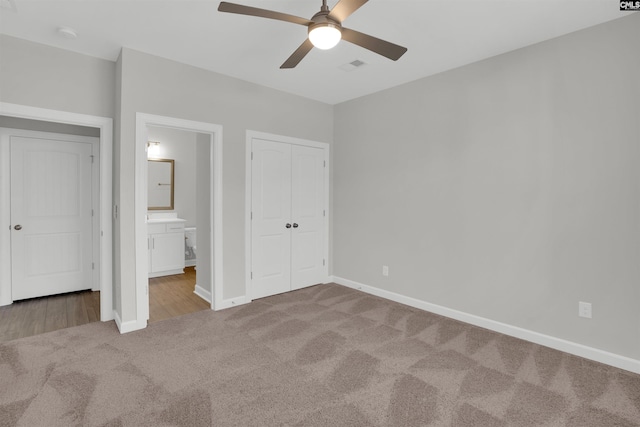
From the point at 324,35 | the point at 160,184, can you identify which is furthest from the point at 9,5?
the point at 160,184

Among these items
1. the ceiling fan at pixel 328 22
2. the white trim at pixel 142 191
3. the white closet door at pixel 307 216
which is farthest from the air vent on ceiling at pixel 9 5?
the white closet door at pixel 307 216

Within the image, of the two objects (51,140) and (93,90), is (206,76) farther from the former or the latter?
(51,140)

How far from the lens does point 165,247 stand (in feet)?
18.0

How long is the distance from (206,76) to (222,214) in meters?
1.56

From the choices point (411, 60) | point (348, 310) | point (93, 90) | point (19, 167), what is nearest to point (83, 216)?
point (19, 167)

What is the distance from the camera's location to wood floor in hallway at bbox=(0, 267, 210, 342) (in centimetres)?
336

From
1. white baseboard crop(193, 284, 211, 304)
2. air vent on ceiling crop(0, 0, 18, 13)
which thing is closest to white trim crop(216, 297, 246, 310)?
white baseboard crop(193, 284, 211, 304)

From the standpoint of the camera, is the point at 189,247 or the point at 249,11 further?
the point at 189,247

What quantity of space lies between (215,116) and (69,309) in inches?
112

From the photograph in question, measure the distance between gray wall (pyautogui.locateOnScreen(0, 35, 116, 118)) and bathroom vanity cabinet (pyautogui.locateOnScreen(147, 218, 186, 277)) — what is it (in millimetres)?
2369

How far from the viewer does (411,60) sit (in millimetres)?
3402

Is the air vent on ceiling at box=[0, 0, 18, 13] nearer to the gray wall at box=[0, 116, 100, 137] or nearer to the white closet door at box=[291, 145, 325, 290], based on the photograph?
the gray wall at box=[0, 116, 100, 137]

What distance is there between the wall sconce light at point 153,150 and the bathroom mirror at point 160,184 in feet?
0.35

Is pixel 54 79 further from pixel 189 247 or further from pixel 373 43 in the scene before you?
pixel 189 247
